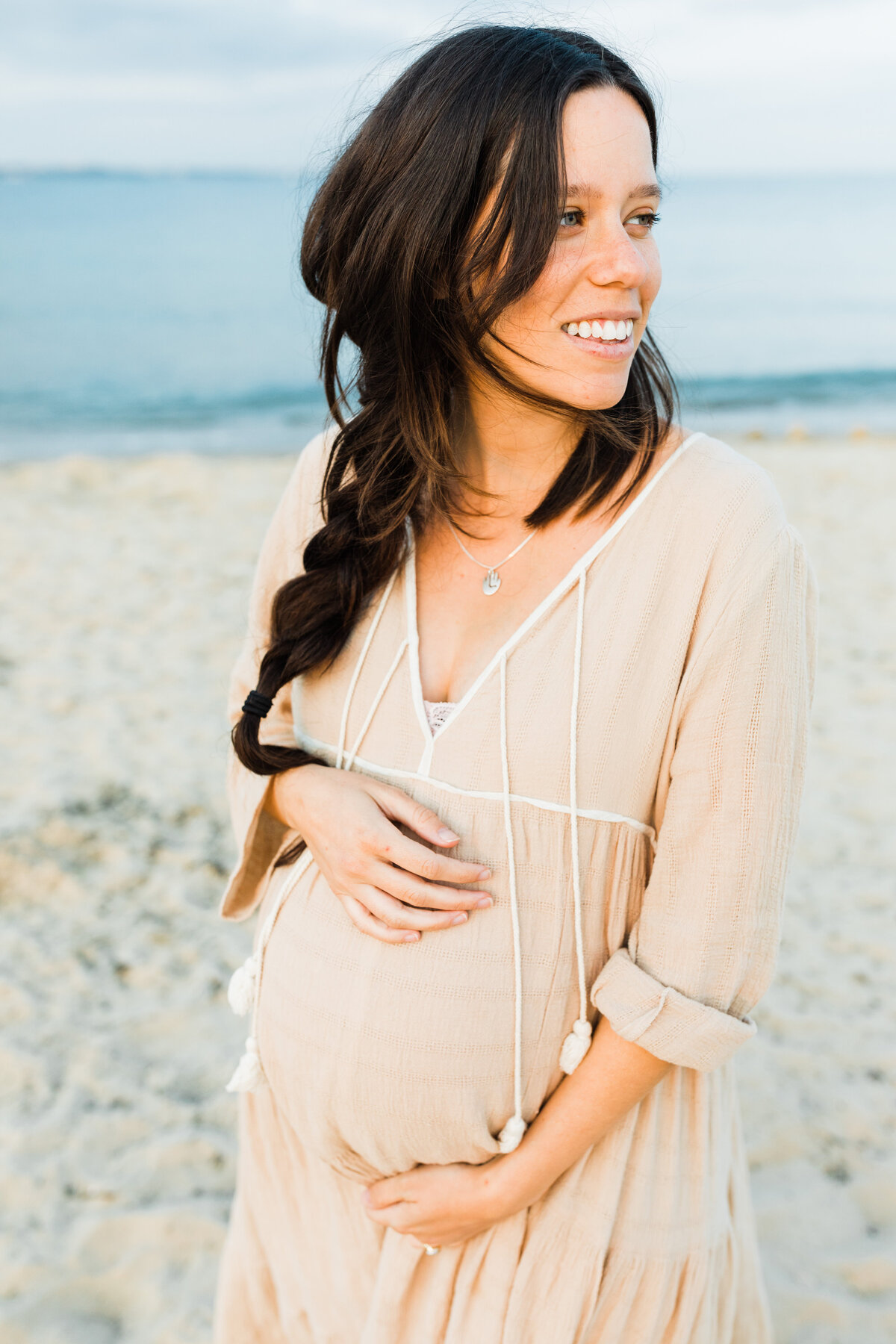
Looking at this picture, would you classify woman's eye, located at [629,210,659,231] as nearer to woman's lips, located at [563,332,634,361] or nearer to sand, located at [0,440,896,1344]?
woman's lips, located at [563,332,634,361]

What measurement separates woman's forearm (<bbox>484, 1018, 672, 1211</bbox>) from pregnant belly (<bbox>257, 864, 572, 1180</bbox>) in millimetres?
37

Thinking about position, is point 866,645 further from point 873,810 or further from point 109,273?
point 109,273

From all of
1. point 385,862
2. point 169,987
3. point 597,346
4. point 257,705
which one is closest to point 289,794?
point 257,705

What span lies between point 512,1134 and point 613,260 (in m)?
1.12

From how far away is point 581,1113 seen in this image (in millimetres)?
1383

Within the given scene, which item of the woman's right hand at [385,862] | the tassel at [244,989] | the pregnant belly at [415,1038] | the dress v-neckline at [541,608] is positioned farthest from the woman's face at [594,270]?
the tassel at [244,989]

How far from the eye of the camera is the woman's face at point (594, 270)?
132 centimetres

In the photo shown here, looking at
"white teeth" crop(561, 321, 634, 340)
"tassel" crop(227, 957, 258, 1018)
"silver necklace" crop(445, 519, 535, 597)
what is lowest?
"tassel" crop(227, 957, 258, 1018)

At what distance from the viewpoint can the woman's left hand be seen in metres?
1.41

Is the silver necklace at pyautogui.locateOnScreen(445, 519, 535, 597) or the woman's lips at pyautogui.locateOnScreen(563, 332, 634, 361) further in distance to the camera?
the silver necklace at pyautogui.locateOnScreen(445, 519, 535, 597)

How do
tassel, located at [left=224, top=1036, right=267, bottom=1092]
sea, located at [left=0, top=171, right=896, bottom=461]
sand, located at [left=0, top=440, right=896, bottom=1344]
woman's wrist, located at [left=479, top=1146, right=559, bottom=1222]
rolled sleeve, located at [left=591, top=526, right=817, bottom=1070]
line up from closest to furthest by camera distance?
1. rolled sleeve, located at [left=591, top=526, right=817, bottom=1070]
2. woman's wrist, located at [left=479, top=1146, right=559, bottom=1222]
3. tassel, located at [left=224, top=1036, right=267, bottom=1092]
4. sand, located at [left=0, top=440, right=896, bottom=1344]
5. sea, located at [left=0, top=171, right=896, bottom=461]

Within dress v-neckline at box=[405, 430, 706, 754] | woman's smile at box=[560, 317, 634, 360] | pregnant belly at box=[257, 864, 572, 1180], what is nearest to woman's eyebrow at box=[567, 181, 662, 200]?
woman's smile at box=[560, 317, 634, 360]

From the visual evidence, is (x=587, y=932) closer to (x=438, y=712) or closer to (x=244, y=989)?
(x=438, y=712)

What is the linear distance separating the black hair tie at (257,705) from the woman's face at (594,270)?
622 mm
